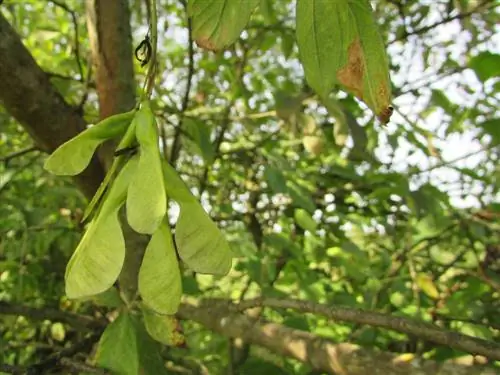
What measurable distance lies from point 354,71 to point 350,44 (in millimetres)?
20

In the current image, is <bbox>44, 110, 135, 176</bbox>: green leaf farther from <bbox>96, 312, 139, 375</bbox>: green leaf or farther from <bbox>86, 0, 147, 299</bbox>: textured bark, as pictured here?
<bbox>86, 0, 147, 299</bbox>: textured bark

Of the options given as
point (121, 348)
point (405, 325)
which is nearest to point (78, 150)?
point (121, 348)

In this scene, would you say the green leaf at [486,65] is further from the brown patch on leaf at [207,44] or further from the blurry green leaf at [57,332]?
the blurry green leaf at [57,332]

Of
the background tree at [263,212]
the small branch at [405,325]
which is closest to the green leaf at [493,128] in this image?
the background tree at [263,212]

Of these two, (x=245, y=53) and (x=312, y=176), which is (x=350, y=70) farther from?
(x=245, y=53)

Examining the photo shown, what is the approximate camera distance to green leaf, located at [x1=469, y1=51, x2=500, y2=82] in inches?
44.6

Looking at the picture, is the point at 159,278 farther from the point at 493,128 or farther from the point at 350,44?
the point at 493,128

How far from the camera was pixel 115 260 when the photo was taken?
468 mm

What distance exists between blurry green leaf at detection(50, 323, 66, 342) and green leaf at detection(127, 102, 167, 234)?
4.17 feet

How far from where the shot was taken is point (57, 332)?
1.64m

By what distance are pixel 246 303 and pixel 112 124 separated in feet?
1.52

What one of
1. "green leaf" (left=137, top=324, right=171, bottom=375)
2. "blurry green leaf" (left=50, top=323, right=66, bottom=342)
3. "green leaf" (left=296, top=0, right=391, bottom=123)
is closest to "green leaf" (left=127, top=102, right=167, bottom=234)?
"green leaf" (left=296, top=0, right=391, bottom=123)

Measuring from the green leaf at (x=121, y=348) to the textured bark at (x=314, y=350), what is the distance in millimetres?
260

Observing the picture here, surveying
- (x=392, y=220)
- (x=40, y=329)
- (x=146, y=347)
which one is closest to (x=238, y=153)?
(x=392, y=220)
